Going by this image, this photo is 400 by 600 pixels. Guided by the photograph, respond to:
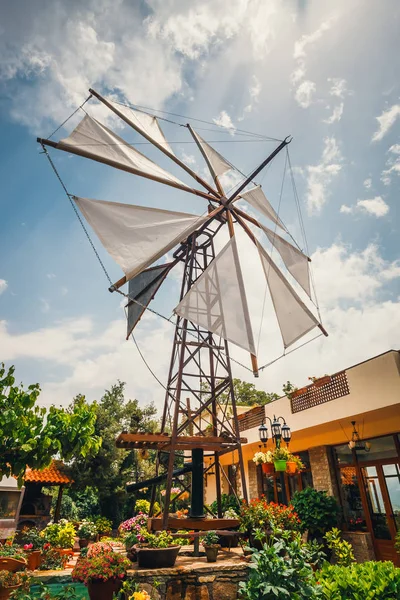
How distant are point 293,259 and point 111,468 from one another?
557 inches

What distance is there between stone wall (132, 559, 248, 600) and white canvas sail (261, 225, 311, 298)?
8233mm

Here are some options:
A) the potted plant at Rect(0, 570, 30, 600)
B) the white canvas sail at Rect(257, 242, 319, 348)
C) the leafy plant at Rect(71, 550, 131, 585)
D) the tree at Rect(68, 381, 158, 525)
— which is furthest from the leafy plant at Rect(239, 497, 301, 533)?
the tree at Rect(68, 381, 158, 525)

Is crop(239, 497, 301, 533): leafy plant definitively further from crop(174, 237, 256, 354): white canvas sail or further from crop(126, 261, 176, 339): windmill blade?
crop(126, 261, 176, 339): windmill blade

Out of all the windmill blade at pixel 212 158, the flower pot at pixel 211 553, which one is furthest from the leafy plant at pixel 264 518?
the windmill blade at pixel 212 158

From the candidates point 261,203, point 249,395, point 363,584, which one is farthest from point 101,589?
point 249,395

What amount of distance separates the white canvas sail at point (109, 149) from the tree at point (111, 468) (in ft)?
43.7

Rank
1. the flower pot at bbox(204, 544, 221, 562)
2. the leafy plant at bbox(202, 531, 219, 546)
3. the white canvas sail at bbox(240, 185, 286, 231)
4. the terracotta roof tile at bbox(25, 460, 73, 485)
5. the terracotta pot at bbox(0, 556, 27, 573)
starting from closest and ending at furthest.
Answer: the flower pot at bbox(204, 544, 221, 562), the leafy plant at bbox(202, 531, 219, 546), the terracotta pot at bbox(0, 556, 27, 573), the white canvas sail at bbox(240, 185, 286, 231), the terracotta roof tile at bbox(25, 460, 73, 485)

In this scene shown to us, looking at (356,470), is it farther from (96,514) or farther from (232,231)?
(96,514)

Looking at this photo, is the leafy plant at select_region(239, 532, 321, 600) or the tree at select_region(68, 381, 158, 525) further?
the tree at select_region(68, 381, 158, 525)

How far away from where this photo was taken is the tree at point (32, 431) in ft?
26.2

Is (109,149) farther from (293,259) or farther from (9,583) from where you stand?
(9,583)

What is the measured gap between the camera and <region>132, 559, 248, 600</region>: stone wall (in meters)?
5.35

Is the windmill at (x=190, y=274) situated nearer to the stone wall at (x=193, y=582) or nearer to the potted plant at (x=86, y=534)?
the stone wall at (x=193, y=582)

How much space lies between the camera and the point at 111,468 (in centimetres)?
1841
